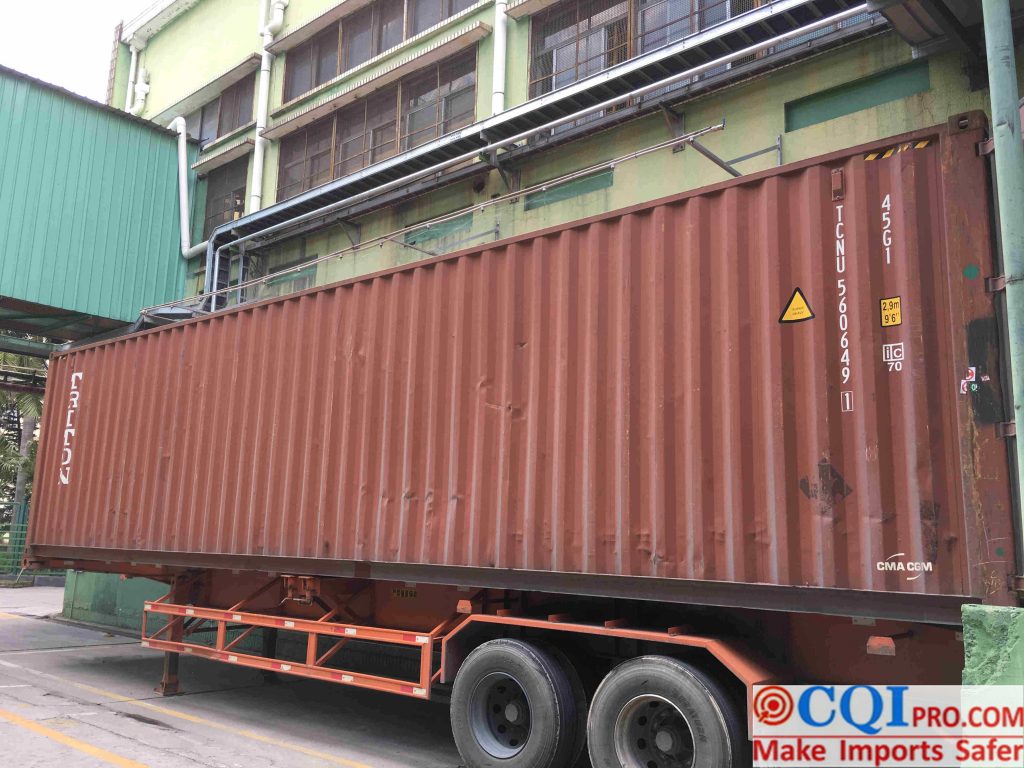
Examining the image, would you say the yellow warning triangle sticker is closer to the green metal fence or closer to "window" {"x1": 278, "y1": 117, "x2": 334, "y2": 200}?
"window" {"x1": 278, "y1": 117, "x2": 334, "y2": 200}

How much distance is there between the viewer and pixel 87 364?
10.0 metres

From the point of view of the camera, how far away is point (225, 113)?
56.3 ft

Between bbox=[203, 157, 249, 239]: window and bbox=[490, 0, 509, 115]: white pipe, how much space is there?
6.56 metres

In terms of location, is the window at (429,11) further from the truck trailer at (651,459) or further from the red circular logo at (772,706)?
the red circular logo at (772,706)

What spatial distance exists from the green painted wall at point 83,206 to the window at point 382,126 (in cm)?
260

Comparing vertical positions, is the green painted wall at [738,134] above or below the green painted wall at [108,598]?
above

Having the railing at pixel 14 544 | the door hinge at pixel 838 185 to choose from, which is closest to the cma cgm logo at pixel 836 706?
the door hinge at pixel 838 185

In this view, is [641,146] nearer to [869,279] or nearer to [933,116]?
[933,116]

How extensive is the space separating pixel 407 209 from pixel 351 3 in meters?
4.49

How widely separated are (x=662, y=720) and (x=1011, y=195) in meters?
3.44

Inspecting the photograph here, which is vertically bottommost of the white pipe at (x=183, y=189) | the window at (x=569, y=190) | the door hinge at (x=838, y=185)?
the door hinge at (x=838, y=185)

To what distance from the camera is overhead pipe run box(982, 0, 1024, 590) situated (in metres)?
3.85

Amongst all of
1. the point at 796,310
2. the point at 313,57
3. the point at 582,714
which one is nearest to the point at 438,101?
the point at 313,57

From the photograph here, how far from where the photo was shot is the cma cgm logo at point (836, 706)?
4438mm
